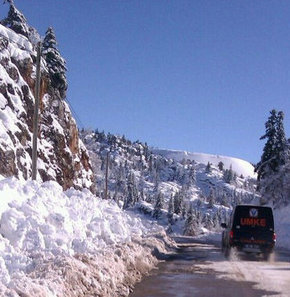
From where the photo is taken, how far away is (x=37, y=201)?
12656 millimetres

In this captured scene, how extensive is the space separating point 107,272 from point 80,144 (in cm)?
4120

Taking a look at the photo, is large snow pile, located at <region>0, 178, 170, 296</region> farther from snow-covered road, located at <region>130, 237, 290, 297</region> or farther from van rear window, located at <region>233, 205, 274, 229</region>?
van rear window, located at <region>233, 205, 274, 229</region>

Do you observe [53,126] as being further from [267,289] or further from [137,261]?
[267,289]

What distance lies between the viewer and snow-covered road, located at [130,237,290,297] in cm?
1073

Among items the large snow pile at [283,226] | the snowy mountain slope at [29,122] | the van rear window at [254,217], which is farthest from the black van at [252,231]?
the snowy mountain slope at [29,122]

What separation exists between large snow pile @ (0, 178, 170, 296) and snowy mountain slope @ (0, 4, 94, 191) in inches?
641

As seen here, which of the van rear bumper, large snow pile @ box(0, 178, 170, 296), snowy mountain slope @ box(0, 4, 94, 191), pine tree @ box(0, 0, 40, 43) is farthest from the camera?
pine tree @ box(0, 0, 40, 43)

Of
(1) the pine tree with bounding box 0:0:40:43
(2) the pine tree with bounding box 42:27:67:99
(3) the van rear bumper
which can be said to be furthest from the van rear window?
(1) the pine tree with bounding box 0:0:40:43

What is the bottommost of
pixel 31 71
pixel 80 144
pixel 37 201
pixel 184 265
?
pixel 184 265

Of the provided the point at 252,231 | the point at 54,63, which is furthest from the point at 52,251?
the point at 54,63

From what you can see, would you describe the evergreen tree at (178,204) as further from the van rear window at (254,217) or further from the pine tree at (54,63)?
the van rear window at (254,217)

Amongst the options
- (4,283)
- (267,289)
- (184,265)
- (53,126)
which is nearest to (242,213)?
(184,265)

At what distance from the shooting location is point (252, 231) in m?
21.5

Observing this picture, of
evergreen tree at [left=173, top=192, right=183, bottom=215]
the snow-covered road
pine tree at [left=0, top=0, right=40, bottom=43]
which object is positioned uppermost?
pine tree at [left=0, top=0, right=40, bottom=43]
